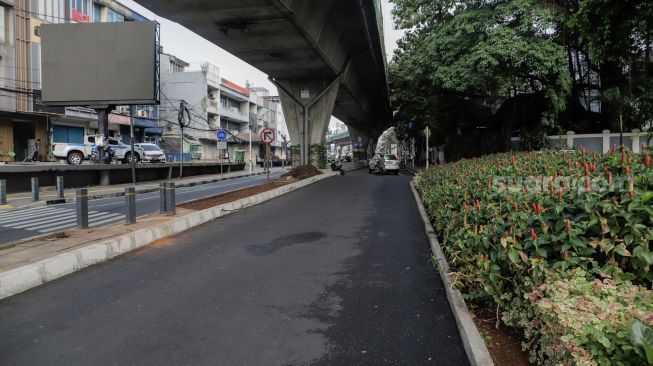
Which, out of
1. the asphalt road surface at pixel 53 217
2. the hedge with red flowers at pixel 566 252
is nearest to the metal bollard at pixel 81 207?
the asphalt road surface at pixel 53 217

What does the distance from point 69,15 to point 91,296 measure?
3480cm

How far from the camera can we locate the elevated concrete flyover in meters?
15.3

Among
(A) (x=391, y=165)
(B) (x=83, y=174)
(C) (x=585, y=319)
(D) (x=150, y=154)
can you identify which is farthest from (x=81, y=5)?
(C) (x=585, y=319)

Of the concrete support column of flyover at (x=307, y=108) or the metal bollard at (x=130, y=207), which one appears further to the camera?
the concrete support column of flyover at (x=307, y=108)

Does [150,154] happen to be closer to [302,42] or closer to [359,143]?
[302,42]

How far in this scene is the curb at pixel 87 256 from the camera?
5.25 meters

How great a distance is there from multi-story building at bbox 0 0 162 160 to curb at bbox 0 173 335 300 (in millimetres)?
24132

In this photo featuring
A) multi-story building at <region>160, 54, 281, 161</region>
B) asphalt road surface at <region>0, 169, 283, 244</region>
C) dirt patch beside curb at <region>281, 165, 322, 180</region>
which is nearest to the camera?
asphalt road surface at <region>0, 169, 283, 244</region>

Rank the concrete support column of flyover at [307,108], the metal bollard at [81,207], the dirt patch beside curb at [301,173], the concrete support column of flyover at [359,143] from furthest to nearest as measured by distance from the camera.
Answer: the concrete support column of flyover at [359,143]
the concrete support column of flyover at [307,108]
the dirt patch beside curb at [301,173]
the metal bollard at [81,207]

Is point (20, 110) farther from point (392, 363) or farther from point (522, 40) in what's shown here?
point (392, 363)

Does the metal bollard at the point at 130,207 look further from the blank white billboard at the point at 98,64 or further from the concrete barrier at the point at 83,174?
the blank white billboard at the point at 98,64

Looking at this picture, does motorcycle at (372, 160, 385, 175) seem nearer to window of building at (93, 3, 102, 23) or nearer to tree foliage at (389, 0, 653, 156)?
tree foliage at (389, 0, 653, 156)

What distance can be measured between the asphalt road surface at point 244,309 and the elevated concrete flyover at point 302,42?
1016 centimetres

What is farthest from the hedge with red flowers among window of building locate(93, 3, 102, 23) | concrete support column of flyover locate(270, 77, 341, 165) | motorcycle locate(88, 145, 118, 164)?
window of building locate(93, 3, 102, 23)
